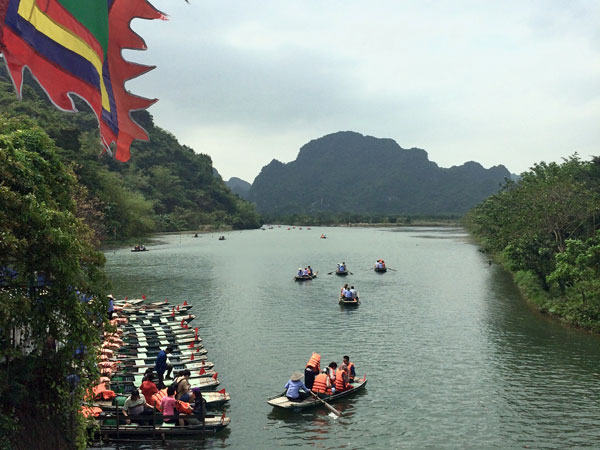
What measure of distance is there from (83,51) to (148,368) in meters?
17.4

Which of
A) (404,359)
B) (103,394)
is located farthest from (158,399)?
(404,359)

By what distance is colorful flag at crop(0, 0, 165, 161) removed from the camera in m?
8.07

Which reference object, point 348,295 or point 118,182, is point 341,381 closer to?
point 348,295

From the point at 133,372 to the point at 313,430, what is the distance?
32.2 ft

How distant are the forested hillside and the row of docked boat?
117 ft

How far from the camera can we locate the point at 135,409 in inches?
714

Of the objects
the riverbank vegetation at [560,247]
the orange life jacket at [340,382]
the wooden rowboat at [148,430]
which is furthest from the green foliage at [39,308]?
the riverbank vegetation at [560,247]

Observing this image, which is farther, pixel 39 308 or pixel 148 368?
pixel 148 368

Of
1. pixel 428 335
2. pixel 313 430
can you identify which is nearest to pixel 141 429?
pixel 313 430

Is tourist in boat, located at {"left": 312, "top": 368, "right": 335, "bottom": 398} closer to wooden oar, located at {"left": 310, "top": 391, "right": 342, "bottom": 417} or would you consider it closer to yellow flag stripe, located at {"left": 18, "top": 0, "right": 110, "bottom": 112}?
wooden oar, located at {"left": 310, "top": 391, "right": 342, "bottom": 417}

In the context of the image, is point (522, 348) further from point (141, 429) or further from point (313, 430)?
point (141, 429)

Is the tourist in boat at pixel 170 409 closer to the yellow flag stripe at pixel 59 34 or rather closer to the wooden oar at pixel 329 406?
the wooden oar at pixel 329 406

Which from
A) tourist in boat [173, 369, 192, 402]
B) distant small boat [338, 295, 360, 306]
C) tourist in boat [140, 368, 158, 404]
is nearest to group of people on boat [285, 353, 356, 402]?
tourist in boat [173, 369, 192, 402]

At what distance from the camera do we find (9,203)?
1123 centimetres
